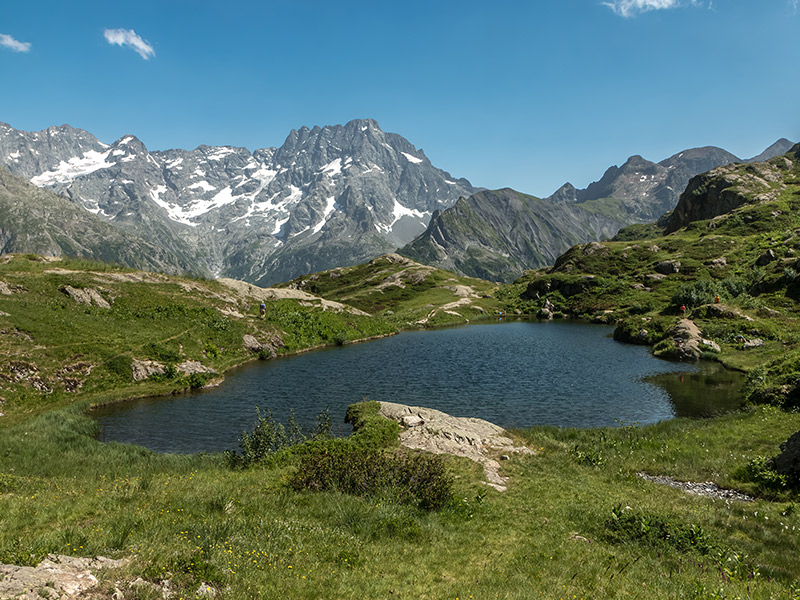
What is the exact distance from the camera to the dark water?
40.5 m

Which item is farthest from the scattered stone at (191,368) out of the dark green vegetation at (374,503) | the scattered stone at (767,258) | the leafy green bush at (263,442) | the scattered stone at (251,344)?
the scattered stone at (767,258)

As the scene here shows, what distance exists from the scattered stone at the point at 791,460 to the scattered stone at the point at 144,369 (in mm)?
60289

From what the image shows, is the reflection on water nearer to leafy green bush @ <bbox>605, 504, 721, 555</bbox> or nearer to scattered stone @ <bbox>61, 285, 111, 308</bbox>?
leafy green bush @ <bbox>605, 504, 721, 555</bbox>

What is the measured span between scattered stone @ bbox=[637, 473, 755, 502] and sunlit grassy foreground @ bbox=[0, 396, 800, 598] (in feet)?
2.78

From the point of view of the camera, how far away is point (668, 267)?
140750 millimetres

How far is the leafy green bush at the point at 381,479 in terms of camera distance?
65.3ft

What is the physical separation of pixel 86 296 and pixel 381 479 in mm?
65799

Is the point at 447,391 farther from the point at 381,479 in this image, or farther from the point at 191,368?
the point at 191,368

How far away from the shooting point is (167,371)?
53750mm

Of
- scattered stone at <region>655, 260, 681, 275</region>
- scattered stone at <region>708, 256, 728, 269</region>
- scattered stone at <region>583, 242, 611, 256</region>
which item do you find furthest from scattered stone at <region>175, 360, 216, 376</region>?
scattered stone at <region>583, 242, 611, 256</region>

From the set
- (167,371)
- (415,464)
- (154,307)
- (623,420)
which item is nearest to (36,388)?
(167,371)

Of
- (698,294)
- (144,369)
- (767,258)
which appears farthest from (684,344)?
(144,369)

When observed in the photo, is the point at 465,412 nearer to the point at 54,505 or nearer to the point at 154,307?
the point at 54,505

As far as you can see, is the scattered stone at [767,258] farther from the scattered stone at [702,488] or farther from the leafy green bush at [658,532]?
the leafy green bush at [658,532]
